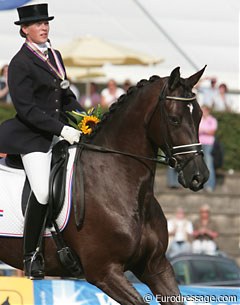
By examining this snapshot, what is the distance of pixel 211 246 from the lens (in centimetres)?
1664

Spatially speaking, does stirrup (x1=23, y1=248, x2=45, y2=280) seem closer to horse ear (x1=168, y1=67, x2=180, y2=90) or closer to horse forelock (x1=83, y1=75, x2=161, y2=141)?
horse forelock (x1=83, y1=75, x2=161, y2=141)

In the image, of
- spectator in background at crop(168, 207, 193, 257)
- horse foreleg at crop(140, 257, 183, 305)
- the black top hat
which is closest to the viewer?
horse foreleg at crop(140, 257, 183, 305)

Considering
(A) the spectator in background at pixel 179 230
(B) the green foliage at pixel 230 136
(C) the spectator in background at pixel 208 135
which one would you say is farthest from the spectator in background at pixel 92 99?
(A) the spectator in background at pixel 179 230

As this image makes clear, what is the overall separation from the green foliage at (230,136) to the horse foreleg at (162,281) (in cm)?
1199

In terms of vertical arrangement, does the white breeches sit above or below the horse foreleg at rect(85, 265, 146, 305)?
above

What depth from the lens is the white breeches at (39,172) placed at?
8.48 m

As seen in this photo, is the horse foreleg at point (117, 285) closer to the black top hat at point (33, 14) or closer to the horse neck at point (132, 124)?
the horse neck at point (132, 124)

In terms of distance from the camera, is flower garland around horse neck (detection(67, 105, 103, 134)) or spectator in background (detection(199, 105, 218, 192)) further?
spectator in background (detection(199, 105, 218, 192))

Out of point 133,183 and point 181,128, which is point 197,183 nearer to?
point 181,128

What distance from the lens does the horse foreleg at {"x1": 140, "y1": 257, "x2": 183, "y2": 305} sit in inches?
330

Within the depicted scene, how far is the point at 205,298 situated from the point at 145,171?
2.76 metres

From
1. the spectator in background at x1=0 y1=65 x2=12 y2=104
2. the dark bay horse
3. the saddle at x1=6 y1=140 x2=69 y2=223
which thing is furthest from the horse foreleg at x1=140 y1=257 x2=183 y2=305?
the spectator in background at x1=0 y1=65 x2=12 y2=104

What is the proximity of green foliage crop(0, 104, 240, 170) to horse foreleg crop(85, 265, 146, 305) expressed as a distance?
12.2 metres

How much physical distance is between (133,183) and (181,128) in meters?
0.68
